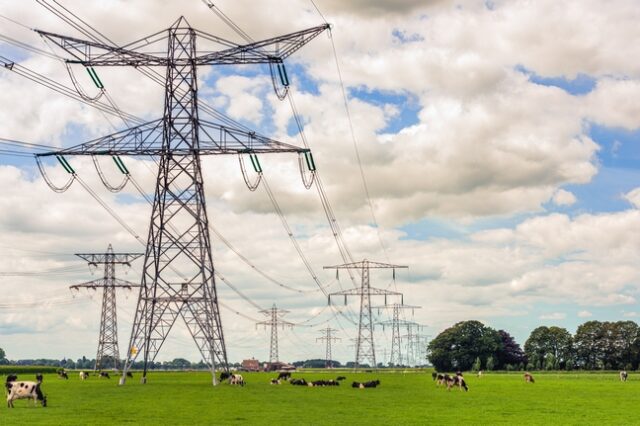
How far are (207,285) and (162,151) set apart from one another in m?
11.4

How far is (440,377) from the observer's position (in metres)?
83.2

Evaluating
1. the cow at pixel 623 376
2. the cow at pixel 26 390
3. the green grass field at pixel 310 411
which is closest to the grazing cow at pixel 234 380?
the green grass field at pixel 310 411

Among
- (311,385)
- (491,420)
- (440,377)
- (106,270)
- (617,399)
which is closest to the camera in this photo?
(491,420)

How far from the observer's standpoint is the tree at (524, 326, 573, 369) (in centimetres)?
19162

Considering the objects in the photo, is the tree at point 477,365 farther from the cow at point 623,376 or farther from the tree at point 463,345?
the cow at point 623,376

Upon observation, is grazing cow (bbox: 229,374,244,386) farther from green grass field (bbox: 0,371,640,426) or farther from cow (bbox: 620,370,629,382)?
cow (bbox: 620,370,629,382)

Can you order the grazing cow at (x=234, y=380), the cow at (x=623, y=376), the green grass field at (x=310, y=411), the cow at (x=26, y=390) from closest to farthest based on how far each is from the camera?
1. the green grass field at (x=310, y=411)
2. the cow at (x=26, y=390)
3. the grazing cow at (x=234, y=380)
4. the cow at (x=623, y=376)

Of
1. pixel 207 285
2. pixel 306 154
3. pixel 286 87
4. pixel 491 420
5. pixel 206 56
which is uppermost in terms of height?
pixel 206 56

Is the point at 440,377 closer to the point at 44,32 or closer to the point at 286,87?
the point at 286,87

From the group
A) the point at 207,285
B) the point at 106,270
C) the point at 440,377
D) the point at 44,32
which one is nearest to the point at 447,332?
the point at 106,270

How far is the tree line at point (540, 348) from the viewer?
182875 mm

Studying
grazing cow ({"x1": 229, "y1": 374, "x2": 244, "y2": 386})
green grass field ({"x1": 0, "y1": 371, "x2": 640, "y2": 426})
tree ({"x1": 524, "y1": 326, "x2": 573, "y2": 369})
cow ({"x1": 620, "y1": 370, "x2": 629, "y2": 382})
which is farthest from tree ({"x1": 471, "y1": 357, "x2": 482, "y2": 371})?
green grass field ({"x1": 0, "y1": 371, "x2": 640, "y2": 426})

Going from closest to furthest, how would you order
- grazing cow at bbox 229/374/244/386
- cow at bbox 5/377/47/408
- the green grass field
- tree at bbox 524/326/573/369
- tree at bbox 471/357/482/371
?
the green grass field, cow at bbox 5/377/47/408, grazing cow at bbox 229/374/244/386, tree at bbox 471/357/482/371, tree at bbox 524/326/573/369

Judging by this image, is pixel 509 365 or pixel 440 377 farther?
pixel 509 365
